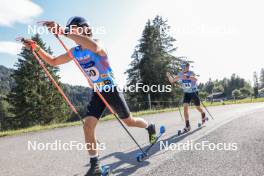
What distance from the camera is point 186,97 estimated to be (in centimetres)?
937

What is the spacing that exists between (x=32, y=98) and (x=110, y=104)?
3818 cm

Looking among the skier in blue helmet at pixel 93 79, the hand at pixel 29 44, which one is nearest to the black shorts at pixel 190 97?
the skier in blue helmet at pixel 93 79

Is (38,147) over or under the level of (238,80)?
under

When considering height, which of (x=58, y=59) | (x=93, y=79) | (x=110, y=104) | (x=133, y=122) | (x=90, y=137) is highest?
(x=58, y=59)

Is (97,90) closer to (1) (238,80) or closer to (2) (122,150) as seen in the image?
(2) (122,150)

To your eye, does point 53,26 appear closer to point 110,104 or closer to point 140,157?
point 110,104

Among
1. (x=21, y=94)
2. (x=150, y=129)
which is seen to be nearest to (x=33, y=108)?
(x=21, y=94)

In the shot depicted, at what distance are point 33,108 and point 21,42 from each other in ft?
121

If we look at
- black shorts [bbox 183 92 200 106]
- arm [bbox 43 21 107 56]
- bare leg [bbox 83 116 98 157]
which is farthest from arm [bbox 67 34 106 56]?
black shorts [bbox 183 92 200 106]

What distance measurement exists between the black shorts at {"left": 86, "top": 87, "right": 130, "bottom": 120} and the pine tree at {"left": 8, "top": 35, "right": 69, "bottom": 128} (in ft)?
116

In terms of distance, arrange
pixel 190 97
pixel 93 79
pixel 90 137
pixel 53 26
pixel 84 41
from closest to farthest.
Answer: pixel 84 41 < pixel 53 26 < pixel 90 137 < pixel 93 79 < pixel 190 97

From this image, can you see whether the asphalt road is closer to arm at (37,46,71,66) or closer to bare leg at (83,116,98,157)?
bare leg at (83,116,98,157)

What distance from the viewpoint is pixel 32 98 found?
3981 centimetres

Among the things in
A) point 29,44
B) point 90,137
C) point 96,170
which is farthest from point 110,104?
point 29,44
